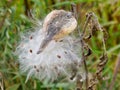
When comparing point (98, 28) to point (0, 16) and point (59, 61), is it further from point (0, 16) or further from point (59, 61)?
point (0, 16)

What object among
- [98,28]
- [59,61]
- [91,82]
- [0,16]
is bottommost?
[91,82]

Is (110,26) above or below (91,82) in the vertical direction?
above

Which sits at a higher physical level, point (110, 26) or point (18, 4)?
point (18, 4)

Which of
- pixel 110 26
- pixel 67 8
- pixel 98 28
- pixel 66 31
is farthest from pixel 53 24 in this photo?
pixel 110 26

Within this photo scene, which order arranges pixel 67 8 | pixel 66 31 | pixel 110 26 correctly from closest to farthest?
pixel 66 31 < pixel 67 8 < pixel 110 26

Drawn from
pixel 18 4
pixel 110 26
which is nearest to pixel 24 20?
pixel 18 4

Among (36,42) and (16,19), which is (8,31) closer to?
(16,19)

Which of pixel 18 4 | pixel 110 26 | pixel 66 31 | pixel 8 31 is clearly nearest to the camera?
pixel 66 31

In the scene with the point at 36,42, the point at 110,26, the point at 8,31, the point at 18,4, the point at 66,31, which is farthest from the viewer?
the point at 110,26

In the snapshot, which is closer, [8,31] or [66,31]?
[66,31]
